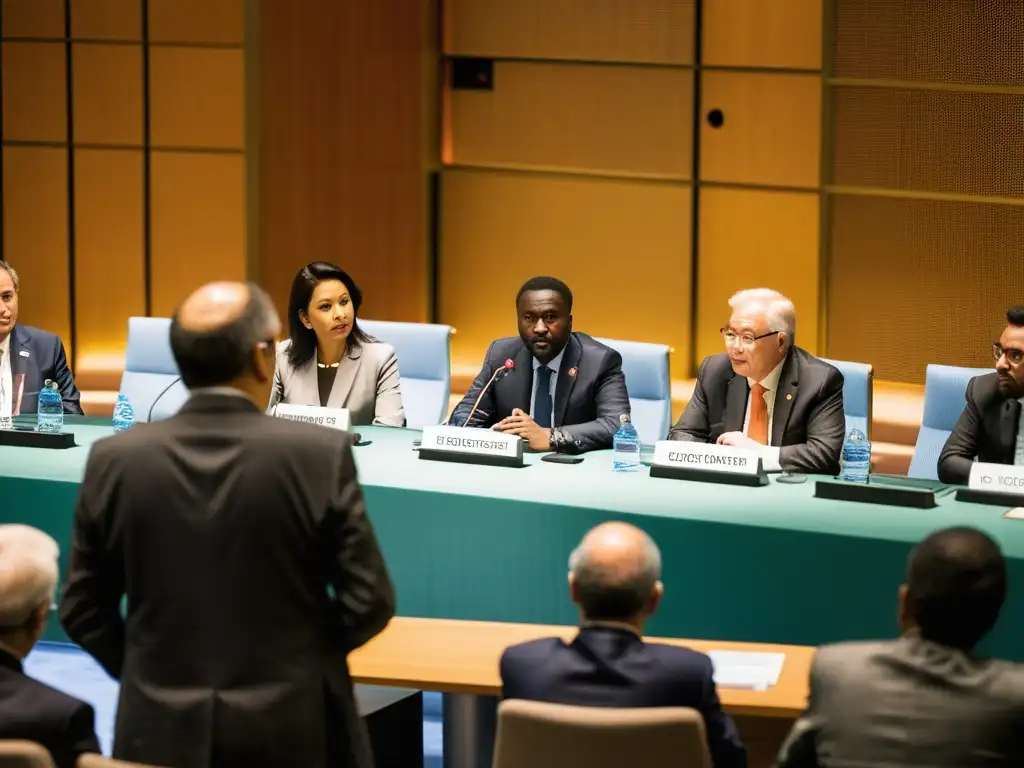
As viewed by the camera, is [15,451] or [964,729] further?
[15,451]

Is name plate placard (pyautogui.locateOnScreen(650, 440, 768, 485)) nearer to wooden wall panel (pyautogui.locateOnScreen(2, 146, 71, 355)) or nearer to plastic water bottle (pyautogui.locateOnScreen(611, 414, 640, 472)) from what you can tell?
plastic water bottle (pyautogui.locateOnScreen(611, 414, 640, 472))

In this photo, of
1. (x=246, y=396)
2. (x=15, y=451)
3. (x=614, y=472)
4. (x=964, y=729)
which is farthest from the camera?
(x=15, y=451)

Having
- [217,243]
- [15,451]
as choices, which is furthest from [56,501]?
[217,243]

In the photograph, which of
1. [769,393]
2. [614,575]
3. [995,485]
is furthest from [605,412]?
[614,575]

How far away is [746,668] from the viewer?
9.45 ft

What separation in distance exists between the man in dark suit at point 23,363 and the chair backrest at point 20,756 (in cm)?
291

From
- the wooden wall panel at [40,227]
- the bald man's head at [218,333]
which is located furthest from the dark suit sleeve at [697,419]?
the wooden wall panel at [40,227]

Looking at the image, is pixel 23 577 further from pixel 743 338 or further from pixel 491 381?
pixel 743 338

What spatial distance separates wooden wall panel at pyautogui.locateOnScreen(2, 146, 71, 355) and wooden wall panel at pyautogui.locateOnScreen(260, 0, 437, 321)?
3.35ft

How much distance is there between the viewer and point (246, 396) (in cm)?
225

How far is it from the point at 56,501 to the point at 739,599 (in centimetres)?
181

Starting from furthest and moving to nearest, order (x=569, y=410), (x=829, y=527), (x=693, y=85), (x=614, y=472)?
(x=693, y=85) → (x=569, y=410) → (x=614, y=472) → (x=829, y=527)

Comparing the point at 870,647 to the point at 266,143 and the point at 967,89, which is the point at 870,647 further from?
the point at 266,143

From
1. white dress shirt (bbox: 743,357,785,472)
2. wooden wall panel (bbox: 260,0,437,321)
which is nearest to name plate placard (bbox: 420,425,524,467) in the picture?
white dress shirt (bbox: 743,357,785,472)
